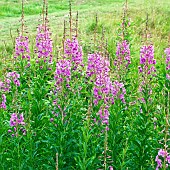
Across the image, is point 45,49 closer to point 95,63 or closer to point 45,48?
point 45,48

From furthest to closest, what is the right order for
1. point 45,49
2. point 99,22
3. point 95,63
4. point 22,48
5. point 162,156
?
point 99,22 < point 22,48 < point 45,49 < point 95,63 < point 162,156

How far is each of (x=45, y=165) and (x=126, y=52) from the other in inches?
75.8

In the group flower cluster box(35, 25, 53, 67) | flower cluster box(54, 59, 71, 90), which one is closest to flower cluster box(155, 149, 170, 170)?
flower cluster box(54, 59, 71, 90)

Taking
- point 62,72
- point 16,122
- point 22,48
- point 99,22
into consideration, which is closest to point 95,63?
point 62,72

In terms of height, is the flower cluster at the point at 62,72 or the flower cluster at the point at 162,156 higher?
the flower cluster at the point at 62,72

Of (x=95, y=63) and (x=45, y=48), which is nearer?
(x=95, y=63)

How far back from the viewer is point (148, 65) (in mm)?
4555

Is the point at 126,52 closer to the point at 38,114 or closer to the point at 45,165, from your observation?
the point at 38,114

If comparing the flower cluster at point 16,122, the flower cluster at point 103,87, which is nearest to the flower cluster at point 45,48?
the flower cluster at point 103,87

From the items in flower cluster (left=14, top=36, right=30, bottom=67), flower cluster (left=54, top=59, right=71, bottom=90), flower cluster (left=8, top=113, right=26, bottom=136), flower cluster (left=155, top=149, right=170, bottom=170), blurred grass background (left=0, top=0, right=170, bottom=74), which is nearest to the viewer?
flower cluster (left=155, top=149, right=170, bottom=170)

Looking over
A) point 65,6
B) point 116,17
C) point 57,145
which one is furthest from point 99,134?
point 65,6

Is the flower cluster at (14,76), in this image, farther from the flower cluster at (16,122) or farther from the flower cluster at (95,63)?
the flower cluster at (95,63)

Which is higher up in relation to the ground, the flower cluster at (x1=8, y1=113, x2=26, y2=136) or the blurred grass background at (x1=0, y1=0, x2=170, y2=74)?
the blurred grass background at (x1=0, y1=0, x2=170, y2=74)

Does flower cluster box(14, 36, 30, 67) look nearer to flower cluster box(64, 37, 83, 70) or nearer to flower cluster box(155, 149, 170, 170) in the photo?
flower cluster box(64, 37, 83, 70)
